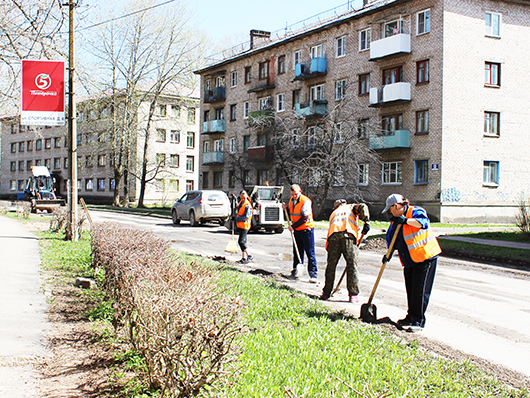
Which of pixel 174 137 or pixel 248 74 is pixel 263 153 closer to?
pixel 248 74

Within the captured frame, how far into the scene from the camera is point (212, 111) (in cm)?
5184

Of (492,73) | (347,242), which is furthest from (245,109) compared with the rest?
(347,242)

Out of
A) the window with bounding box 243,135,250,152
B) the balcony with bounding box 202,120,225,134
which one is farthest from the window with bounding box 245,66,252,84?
the window with bounding box 243,135,250,152

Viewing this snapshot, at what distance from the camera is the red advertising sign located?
13.2 m

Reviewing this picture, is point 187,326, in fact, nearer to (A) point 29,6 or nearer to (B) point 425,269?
(B) point 425,269

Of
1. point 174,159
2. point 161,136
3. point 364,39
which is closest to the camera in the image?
point 364,39

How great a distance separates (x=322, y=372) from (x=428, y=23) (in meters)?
30.6

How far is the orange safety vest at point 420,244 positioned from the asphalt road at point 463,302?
0.92 m

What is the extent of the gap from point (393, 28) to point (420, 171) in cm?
924

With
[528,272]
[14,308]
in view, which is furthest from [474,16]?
[14,308]

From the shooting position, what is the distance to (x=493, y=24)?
31.8 meters

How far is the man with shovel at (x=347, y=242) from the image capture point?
7.92 meters

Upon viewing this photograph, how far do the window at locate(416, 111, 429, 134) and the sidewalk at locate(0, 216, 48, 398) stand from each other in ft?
81.3

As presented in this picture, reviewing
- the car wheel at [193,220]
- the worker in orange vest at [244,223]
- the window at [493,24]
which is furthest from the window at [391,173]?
the worker in orange vest at [244,223]
